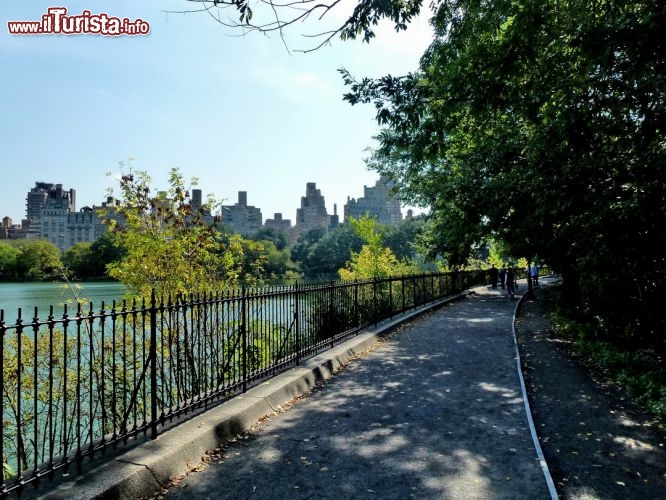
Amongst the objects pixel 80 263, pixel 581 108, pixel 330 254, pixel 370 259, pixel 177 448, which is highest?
pixel 581 108

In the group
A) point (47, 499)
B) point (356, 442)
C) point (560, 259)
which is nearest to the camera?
point (47, 499)

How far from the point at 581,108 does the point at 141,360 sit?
10.7 meters

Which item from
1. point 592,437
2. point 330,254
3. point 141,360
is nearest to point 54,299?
point 141,360

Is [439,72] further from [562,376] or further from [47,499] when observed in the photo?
[47,499]

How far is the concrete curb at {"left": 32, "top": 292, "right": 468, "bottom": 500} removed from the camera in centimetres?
373

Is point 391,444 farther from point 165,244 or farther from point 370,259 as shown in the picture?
point 370,259

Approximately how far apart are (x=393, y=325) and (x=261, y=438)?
880 centimetres

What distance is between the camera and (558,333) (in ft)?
45.8

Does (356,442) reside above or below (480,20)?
below

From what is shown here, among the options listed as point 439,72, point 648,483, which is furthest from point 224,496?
point 439,72

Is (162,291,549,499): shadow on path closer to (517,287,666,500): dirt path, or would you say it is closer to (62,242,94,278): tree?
(517,287,666,500): dirt path

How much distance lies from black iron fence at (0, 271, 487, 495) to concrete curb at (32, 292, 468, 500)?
0.71ft

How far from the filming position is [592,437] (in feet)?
18.0

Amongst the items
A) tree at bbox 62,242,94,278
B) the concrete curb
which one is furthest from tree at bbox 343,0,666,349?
tree at bbox 62,242,94,278
